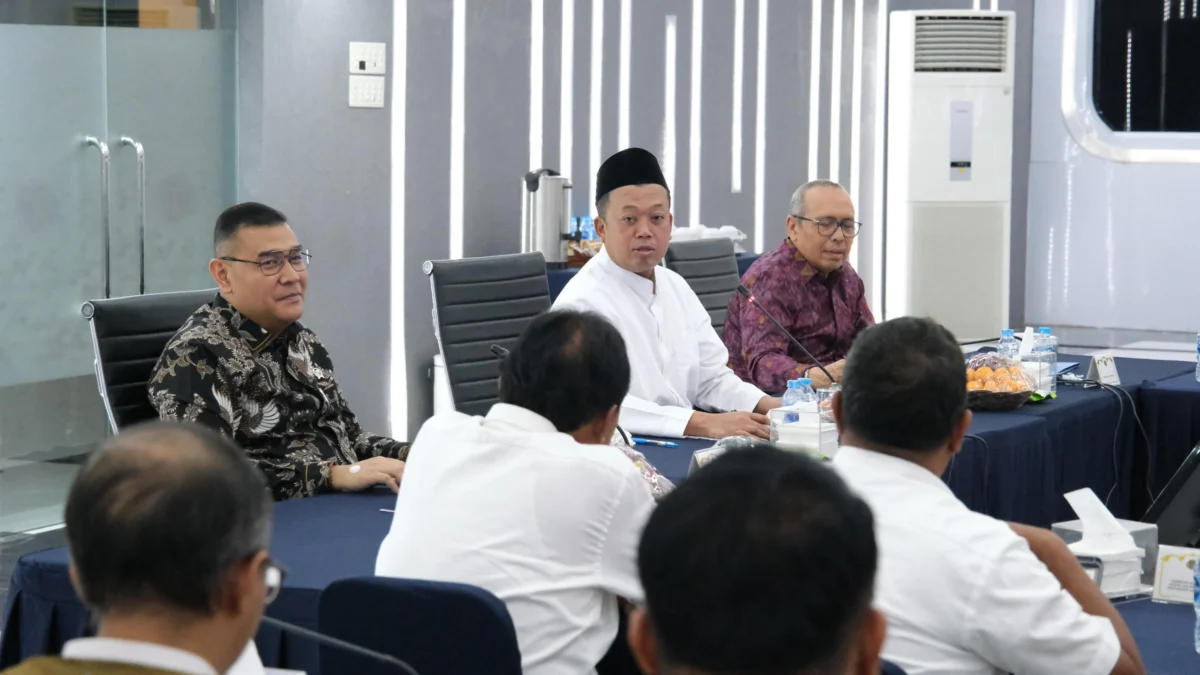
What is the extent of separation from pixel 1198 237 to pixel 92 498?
293 inches

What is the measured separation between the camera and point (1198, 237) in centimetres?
765

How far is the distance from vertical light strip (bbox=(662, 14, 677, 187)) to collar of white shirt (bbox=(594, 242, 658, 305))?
2.88 meters

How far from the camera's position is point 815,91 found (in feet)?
24.4

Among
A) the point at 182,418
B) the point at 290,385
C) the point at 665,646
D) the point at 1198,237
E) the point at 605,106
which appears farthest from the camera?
the point at 1198,237

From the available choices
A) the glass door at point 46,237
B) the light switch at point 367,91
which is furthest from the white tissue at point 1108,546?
the light switch at point 367,91

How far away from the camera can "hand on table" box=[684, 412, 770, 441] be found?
3043 millimetres

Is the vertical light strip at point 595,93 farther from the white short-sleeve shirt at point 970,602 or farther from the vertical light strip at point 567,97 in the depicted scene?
the white short-sleeve shirt at point 970,602

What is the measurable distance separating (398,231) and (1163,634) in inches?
145

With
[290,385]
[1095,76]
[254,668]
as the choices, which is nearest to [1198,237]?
[1095,76]

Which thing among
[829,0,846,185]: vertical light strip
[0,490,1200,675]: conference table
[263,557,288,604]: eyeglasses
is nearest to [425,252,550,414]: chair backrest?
[0,490,1200,675]: conference table

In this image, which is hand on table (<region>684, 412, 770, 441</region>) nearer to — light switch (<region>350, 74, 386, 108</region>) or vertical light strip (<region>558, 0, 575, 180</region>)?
light switch (<region>350, 74, 386, 108</region>)

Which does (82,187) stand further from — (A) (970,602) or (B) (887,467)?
(A) (970,602)

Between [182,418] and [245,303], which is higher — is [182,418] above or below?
below

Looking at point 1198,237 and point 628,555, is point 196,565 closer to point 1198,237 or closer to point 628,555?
point 628,555
